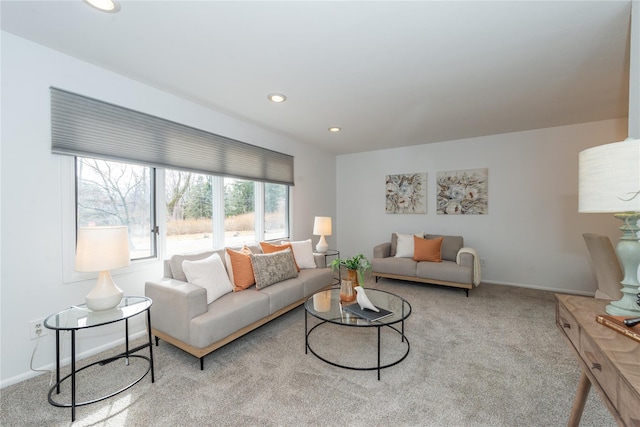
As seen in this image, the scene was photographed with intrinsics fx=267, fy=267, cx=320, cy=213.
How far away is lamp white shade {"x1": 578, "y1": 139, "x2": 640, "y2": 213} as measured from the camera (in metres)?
1.02

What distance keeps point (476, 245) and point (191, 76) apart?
4.65 m

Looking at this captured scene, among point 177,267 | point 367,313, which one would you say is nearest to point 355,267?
point 367,313

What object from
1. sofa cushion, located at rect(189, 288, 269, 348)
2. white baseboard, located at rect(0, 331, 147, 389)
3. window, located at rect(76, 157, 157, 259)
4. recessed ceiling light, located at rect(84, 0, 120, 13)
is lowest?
white baseboard, located at rect(0, 331, 147, 389)

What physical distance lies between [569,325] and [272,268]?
2332 mm

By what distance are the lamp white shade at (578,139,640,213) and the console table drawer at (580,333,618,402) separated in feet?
1.74

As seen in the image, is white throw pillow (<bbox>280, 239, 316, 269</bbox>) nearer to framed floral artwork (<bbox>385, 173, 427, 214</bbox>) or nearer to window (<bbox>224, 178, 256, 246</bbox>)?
window (<bbox>224, 178, 256, 246</bbox>)

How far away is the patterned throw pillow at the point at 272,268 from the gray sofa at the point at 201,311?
83mm

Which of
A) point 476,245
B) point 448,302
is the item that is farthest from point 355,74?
point 476,245

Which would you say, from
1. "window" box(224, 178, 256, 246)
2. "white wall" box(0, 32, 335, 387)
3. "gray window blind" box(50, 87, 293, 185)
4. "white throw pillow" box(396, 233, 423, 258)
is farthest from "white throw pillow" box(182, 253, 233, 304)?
"white throw pillow" box(396, 233, 423, 258)

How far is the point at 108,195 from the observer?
94.5 inches

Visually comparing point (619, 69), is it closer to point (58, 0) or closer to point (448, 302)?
point (448, 302)

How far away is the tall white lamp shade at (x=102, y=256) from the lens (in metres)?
1.72

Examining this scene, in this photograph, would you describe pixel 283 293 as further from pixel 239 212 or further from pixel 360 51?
pixel 360 51

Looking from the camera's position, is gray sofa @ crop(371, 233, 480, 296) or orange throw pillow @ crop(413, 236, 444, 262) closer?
gray sofa @ crop(371, 233, 480, 296)
